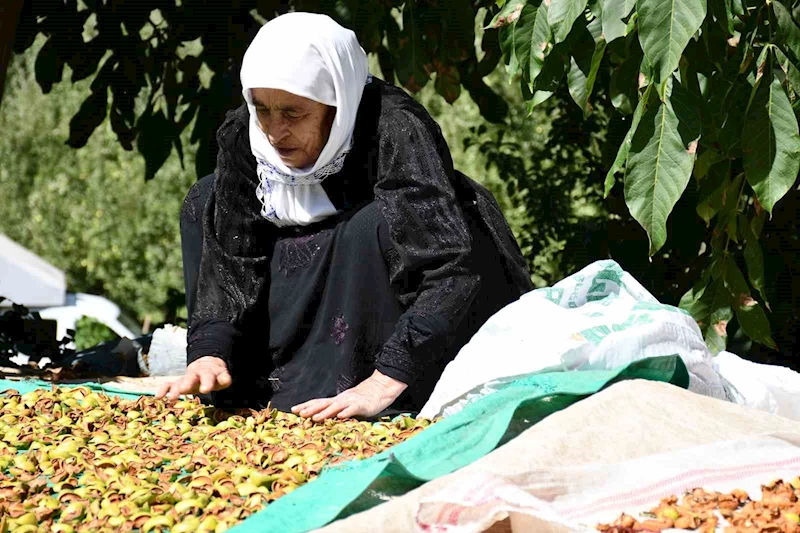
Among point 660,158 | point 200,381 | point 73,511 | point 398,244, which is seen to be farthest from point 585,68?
point 73,511

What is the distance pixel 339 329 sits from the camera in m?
2.72

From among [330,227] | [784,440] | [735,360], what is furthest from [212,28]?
[784,440]

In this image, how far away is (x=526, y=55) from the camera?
2387mm

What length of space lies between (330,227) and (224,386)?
48cm

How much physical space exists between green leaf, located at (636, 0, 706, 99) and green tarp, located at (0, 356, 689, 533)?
569mm

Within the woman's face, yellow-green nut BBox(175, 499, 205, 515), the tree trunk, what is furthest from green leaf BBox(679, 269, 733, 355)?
the tree trunk

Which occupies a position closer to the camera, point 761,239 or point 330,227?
point 330,227

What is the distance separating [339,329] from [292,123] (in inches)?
19.3

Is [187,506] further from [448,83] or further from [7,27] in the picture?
[7,27]

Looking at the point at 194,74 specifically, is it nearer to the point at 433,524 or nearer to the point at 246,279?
the point at 246,279

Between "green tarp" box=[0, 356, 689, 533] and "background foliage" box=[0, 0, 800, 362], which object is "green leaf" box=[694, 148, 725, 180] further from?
"green tarp" box=[0, 356, 689, 533]

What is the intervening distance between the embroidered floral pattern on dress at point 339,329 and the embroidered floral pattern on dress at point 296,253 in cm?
15

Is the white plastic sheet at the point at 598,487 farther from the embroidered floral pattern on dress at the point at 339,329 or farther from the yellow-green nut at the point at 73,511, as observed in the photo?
the embroidered floral pattern on dress at the point at 339,329

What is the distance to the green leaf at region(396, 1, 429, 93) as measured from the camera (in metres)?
3.69
